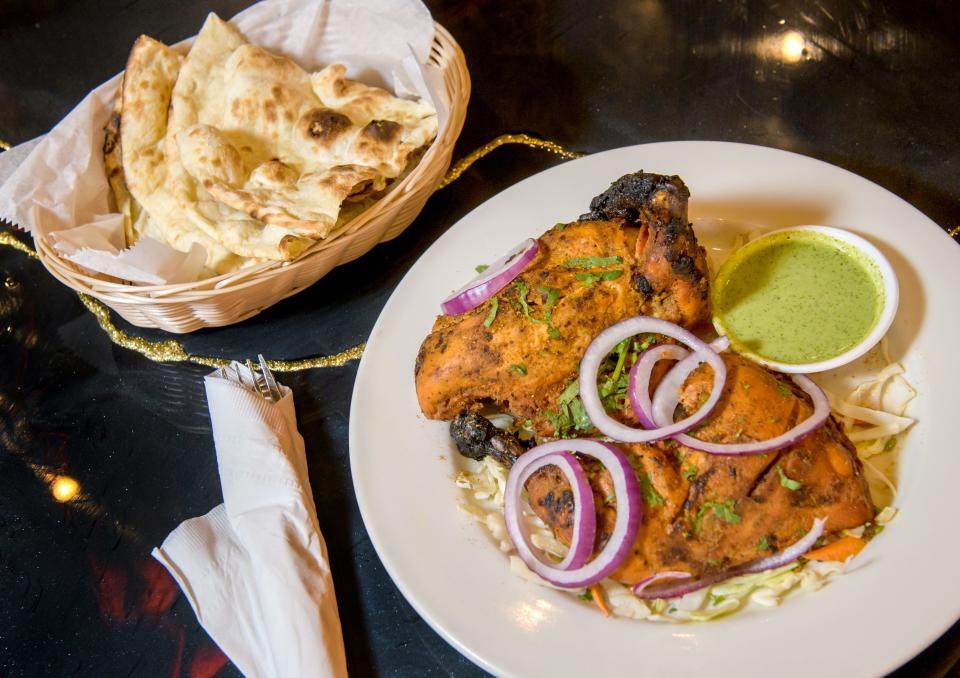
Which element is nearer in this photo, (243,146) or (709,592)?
(709,592)

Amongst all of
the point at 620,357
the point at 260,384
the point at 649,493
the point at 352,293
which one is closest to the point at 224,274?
the point at 260,384

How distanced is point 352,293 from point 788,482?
2.02m

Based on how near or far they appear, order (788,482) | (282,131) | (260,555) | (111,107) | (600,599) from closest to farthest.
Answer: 1. (788,482)
2. (600,599)
3. (260,555)
4. (282,131)
5. (111,107)

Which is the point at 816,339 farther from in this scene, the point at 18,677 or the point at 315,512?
the point at 18,677

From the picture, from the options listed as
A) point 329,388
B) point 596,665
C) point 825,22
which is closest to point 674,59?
point 825,22

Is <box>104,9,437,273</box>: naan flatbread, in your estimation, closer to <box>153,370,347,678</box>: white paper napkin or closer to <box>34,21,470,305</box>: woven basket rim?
<box>34,21,470,305</box>: woven basket rim

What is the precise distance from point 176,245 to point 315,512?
1314 millimetres

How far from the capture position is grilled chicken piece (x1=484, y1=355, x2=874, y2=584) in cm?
231

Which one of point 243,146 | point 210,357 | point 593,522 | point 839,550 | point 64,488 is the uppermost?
point 243,146

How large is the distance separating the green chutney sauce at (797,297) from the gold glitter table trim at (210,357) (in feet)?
3.89

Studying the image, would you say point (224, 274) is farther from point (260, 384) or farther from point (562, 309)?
point (562, 309)

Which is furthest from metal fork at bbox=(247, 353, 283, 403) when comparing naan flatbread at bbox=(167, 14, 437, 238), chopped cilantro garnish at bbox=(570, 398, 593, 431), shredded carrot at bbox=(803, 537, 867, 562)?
shredded carrot at bbox=(803, 537, 867, 562)

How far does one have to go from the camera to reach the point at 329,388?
10.9ft

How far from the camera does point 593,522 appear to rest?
2.31m
